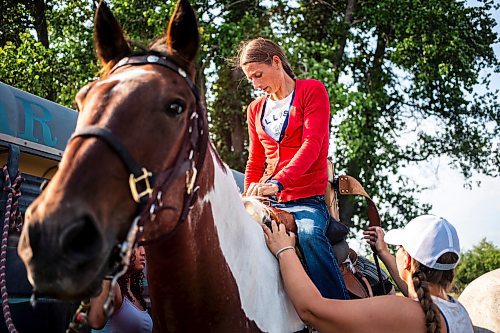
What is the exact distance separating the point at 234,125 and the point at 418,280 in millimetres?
14848

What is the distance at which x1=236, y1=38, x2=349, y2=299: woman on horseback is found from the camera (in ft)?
11.6

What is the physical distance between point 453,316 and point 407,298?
1.01 feet

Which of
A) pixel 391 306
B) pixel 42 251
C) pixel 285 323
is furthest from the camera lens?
pixel 285 323

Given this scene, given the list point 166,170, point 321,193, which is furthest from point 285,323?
point 166,170

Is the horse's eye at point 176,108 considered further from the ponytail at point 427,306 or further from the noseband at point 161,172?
the ponytail at point 427,306

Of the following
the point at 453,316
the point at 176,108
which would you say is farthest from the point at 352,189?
the point at 176,108

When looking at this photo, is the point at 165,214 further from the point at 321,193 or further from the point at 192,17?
the point at 321,193

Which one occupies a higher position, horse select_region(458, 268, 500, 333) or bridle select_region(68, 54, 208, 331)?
bridle select_region(68, 54, 208, 331)

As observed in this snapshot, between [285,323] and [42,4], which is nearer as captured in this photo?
[285,323]

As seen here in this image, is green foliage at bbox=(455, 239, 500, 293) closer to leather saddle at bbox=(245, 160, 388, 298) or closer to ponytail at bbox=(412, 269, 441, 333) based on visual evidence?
leather saddle at bbox=(245, 160, 388, 298)

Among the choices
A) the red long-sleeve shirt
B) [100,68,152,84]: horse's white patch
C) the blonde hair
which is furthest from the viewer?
the blonde hair

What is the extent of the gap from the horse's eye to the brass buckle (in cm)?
33

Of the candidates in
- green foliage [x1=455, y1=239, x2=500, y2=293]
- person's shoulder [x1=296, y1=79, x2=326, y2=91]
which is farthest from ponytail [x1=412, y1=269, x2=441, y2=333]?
green foliage [x1=455, y1=239, x2=500, y2=293]

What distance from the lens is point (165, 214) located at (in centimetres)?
243
